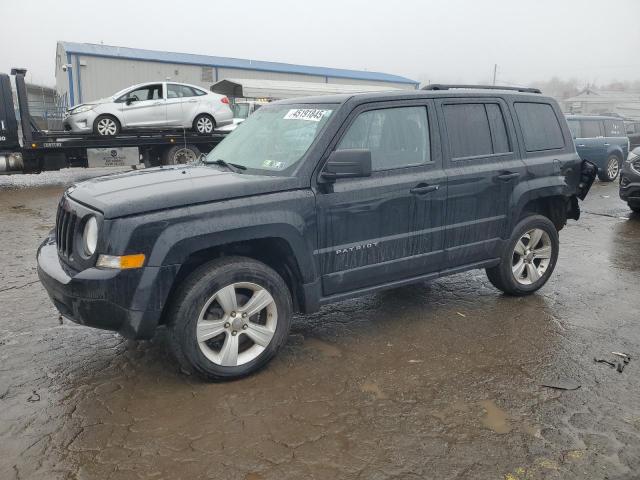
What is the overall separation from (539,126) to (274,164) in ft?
8.88

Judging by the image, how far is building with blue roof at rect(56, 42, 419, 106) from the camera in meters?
30.2

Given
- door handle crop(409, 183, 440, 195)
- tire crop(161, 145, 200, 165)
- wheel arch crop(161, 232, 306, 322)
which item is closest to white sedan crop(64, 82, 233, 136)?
tire crop(161, 145, 200, 165)

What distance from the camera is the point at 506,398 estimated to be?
321 centimetres

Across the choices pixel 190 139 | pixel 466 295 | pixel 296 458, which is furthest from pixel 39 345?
pixel 190 139

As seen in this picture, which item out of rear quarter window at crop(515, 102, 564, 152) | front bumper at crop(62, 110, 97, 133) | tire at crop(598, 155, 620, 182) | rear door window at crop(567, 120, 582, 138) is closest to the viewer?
rear quarter window at crop(515, 102, 564, 152)

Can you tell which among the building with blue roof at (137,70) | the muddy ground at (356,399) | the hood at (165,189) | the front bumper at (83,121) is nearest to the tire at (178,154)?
the front bumper at (83,121)

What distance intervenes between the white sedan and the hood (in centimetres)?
1023

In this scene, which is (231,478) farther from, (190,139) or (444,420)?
(190,139)

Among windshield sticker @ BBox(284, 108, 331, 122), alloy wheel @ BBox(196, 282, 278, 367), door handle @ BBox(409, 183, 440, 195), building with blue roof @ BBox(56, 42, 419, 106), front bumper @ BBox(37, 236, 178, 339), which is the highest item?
building with blue roof @ BBox(56, 42, 419, 106)

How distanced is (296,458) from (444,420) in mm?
900

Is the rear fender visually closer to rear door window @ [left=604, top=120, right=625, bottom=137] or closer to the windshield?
the windshield

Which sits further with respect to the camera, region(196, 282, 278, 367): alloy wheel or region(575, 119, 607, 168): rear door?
region(575, 119, 607, 168): rear door

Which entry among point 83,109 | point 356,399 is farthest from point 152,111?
point 356,399

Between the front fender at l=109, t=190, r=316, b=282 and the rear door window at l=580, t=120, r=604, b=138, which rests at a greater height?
the rear door window at l=580, t=120, r=604, b=138
